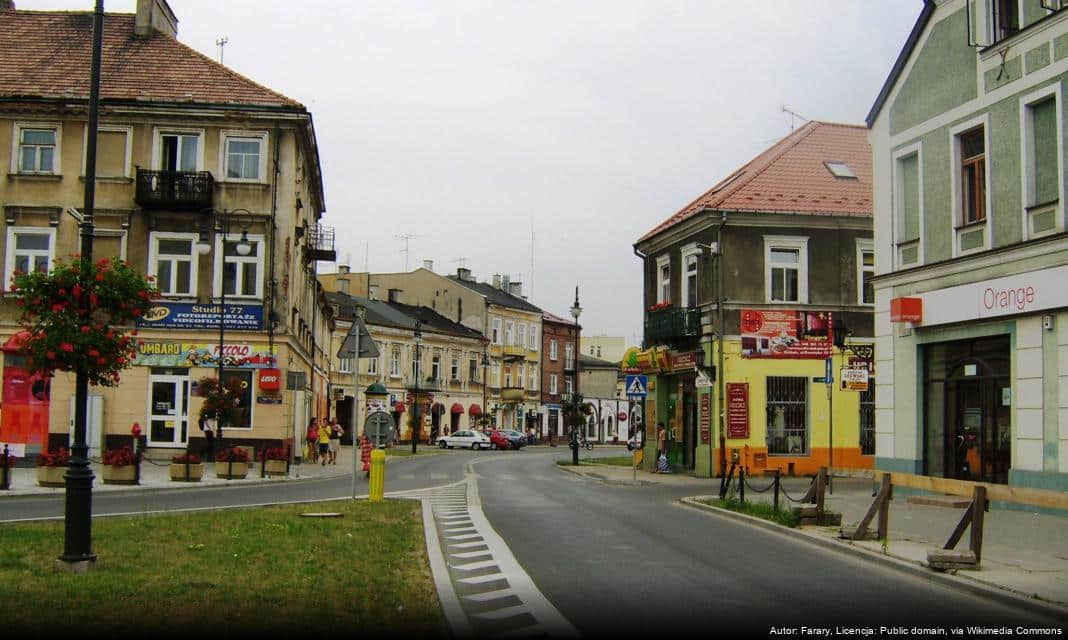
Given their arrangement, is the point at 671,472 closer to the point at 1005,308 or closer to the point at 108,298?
the point at 1005,308

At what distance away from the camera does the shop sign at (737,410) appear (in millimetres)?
33531

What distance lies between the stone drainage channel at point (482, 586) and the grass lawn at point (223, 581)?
22 cm

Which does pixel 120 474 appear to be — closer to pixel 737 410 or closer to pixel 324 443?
pixel 324 443

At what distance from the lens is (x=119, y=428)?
3497 cm

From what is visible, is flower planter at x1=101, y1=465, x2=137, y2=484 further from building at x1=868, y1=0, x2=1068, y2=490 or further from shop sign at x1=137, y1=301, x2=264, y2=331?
building at x1=868, y1=0, x2=1068, y2=490

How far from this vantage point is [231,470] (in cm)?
2756

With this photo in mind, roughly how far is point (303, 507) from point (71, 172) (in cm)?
2155

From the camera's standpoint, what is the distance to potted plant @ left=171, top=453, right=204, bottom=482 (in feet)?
84.0

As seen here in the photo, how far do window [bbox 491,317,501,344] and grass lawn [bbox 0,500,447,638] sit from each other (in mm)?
70409

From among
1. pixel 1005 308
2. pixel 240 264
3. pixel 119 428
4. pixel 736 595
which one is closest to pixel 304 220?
pixel 240 264

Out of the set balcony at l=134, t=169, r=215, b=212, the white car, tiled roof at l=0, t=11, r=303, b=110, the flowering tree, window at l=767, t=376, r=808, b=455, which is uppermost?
tiled roof at l=0, t=11, r=303, b=110

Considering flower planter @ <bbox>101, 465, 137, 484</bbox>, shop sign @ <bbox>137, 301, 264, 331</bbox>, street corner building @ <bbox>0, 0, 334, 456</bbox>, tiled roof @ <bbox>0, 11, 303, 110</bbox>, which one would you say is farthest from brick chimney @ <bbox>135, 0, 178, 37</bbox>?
flower planter @ <bbox>101, 465, 137, 484</bbox>

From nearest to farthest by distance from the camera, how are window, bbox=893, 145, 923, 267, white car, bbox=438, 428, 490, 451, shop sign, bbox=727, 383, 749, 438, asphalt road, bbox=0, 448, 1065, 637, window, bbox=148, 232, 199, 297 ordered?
asphalt road, bbox=0, 448, 1065, 637
window, bbox=893, 145, 923, 267
shop sign, bbox=727, 383, 749, 438
window, bbox=148, 232, 199, 297
white car, bbox=438, 428, 490, 451

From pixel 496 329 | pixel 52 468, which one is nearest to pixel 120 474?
pixel 52 468
